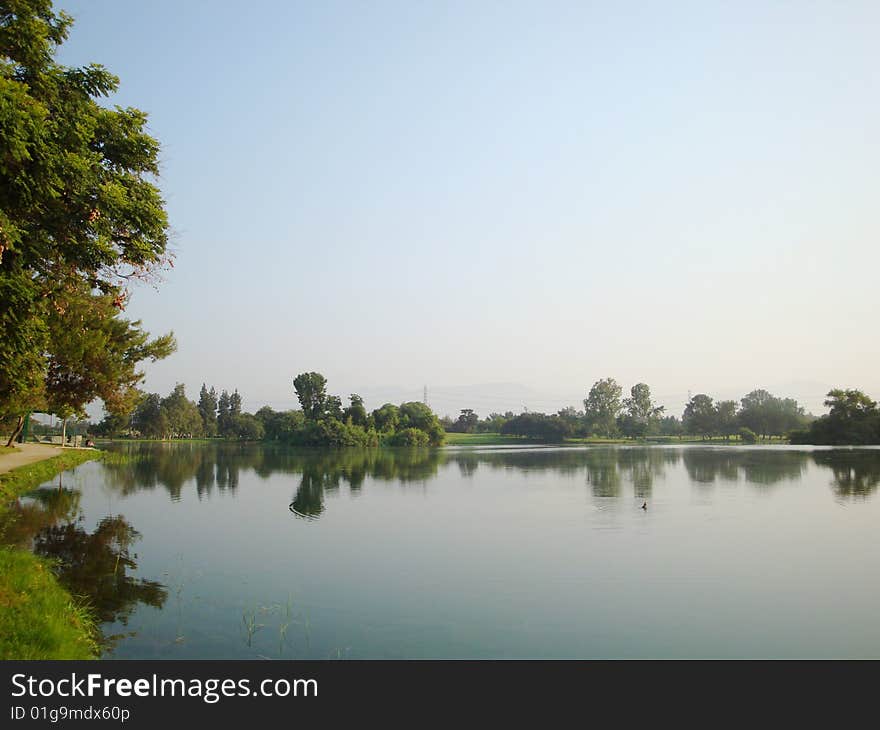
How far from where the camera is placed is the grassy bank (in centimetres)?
890

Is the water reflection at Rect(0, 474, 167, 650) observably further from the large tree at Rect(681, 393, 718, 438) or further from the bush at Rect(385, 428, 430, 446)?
the large tree at Rect(681, 393, 718, 438)

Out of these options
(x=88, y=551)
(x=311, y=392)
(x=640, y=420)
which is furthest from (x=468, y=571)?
(x=640, y=420)

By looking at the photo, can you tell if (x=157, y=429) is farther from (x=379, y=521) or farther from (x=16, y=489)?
(x=379, y=521)

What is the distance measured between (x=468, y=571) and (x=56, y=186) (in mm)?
13249

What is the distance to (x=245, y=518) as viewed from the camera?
86.8 feet

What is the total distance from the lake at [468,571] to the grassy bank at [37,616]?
608mm

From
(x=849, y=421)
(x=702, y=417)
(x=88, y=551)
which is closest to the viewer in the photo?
(x=88, y=551)

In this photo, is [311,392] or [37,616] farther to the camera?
[311,392]

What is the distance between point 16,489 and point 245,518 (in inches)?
464

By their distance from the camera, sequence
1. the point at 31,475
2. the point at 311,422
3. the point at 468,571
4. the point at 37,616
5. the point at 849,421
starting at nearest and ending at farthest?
the point at 37,616
the point at 468,571
the point at 31,475
the point at 849,421
the point at 311,422

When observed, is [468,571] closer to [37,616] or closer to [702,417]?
[37,616]

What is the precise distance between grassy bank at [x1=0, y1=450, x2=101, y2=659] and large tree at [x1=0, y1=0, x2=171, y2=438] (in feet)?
13.5

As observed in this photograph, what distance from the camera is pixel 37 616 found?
9.91m
